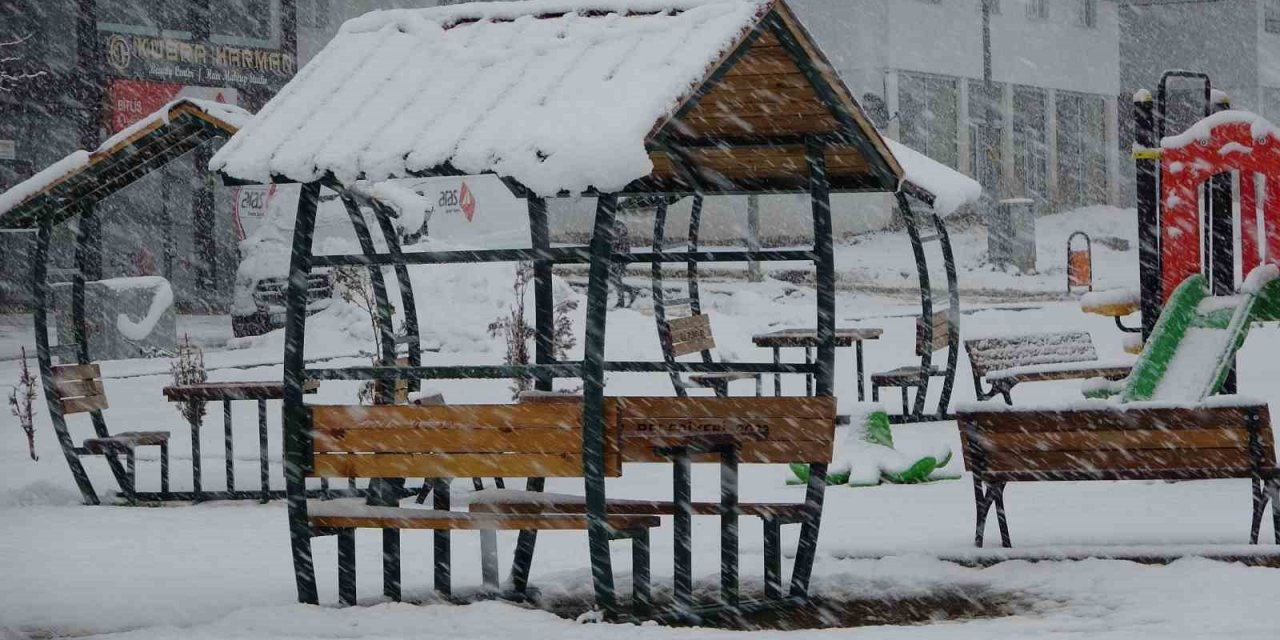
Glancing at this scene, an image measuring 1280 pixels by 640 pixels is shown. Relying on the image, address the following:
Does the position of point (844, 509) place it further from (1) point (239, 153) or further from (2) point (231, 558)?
(1) point (239, 153)

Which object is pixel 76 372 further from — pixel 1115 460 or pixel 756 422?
pixel 1115 460

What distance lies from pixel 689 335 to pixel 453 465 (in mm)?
8018

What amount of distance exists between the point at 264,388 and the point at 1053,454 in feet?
16.8

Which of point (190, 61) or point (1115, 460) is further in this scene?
point (190, 61)

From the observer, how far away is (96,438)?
1209 centimetres

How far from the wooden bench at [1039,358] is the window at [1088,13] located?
33.0m

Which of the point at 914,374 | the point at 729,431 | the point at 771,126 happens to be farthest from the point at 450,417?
the point at 914,374

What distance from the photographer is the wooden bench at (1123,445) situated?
8836 millimetres

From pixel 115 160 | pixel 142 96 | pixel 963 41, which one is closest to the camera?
pixel 115 160

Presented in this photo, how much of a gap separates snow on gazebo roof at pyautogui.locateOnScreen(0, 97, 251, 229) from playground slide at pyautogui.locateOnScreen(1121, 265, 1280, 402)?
6.02 m

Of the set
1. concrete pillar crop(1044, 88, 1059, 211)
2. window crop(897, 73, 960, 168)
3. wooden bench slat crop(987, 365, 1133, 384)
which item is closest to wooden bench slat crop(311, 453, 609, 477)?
wooden bench slat crop(987, 365, 1133, 384)

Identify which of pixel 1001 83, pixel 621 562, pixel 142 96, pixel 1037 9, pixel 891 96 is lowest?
pixel 621 562

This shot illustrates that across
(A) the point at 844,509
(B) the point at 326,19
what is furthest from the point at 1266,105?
(A) the point at 844,509

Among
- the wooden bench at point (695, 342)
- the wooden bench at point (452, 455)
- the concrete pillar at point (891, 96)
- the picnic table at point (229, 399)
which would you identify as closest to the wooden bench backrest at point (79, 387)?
the picnic table at point (229, 399)
